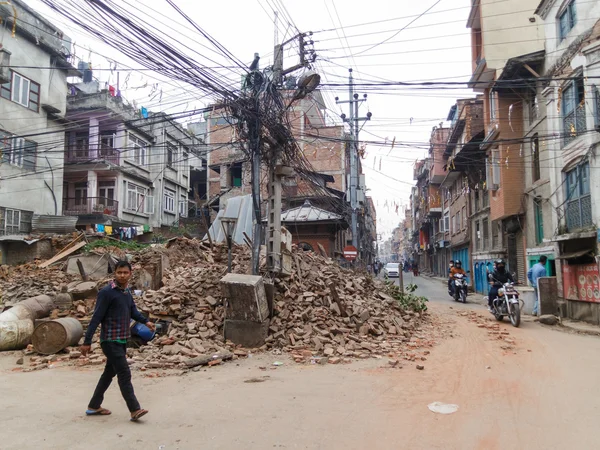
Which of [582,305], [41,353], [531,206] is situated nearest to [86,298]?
[41,353]

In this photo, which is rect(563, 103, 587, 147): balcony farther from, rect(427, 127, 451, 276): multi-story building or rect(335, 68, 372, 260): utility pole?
rect(427, 127, 451, 276): multi-story building

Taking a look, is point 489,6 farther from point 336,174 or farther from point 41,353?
point 41,353

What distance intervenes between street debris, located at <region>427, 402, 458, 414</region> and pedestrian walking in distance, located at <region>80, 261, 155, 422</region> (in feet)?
10.5

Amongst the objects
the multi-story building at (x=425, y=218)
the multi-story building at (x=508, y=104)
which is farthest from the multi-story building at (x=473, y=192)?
the multi-story building at (x=425, y=218)

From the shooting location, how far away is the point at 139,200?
107 ft

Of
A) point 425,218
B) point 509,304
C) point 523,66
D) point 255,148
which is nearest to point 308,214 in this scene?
point 523,66

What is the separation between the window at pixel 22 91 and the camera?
22331mm

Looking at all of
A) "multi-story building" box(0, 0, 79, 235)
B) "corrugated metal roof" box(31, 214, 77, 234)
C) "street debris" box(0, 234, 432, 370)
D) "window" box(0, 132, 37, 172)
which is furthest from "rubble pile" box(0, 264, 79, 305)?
"window" box(0, 132, 37, 172)

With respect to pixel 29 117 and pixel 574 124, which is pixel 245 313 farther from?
pixel 29 117

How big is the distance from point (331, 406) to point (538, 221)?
1646cm

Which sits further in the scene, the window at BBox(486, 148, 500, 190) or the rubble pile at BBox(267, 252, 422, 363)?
the window at BBox(486, 148, 500, 190)

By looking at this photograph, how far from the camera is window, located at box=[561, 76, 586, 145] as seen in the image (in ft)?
43.5

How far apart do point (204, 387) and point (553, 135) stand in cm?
1329

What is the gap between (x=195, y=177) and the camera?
145 ft
